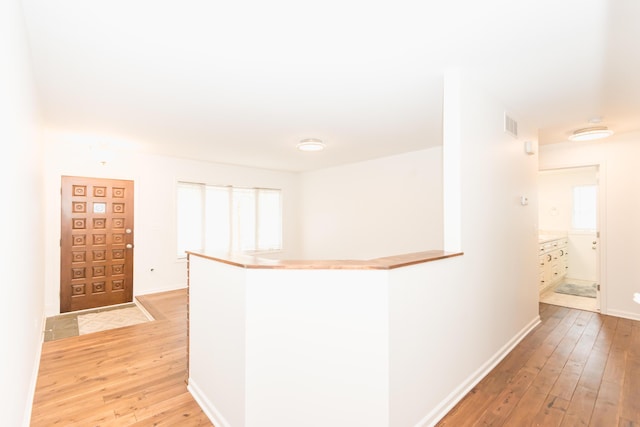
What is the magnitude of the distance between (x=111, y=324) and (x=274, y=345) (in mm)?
3430

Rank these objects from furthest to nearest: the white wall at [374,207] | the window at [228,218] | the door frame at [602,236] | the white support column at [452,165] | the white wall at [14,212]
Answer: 1. the window at [228,218]
2. the white wall at [374,207]
3. the door frame at [602,236]
4. the white support column at [452,165]
5. the white wall at [14,212]

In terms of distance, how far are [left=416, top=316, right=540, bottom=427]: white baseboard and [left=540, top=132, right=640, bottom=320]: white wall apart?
1.90 metres

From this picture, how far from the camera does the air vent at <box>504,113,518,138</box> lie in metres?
3.07

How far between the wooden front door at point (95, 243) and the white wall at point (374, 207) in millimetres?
3788

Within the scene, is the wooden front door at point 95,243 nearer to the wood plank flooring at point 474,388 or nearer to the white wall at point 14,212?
the wood plank flooring at point 474,388

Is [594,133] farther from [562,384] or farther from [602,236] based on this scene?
[562,384]

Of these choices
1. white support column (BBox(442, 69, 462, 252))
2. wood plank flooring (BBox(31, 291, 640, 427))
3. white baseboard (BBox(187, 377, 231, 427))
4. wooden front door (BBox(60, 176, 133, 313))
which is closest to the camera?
white baseboard (BBox(187, 377, 231, 427))

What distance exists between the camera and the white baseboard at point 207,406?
6.36ft

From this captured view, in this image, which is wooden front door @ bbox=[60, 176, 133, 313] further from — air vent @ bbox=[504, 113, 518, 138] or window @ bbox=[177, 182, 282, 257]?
air vent @ bbox=[504, 113, 518, 138]

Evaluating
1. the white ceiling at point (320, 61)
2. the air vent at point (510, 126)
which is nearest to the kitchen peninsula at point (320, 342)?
the white ceiling at point (320, 61)

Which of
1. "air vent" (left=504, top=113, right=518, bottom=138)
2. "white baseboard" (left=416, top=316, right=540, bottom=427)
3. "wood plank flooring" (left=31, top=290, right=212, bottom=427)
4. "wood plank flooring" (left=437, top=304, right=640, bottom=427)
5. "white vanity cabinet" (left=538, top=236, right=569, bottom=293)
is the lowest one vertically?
"wood plank flooring" (left=31, top=290, right=212, bottom=427)

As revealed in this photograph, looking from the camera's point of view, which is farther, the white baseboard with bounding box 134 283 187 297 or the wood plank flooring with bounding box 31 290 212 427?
the white baseboard with bounding box 134 283 187 297

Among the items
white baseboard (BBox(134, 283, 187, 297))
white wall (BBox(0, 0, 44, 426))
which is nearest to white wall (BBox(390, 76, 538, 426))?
white wall (BBox(0, 0, 44, 426))

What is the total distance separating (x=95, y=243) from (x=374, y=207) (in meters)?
4.84
